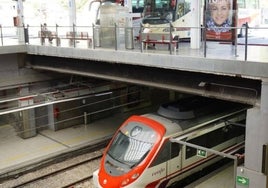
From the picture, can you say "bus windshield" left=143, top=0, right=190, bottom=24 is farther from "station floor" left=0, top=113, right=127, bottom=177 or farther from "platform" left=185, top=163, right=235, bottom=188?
"platform" left=185, top=163, right=235, bottom=188

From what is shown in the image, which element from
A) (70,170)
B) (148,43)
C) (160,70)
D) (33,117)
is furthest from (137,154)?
(33,117)

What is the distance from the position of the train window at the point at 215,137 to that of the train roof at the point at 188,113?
0.35m

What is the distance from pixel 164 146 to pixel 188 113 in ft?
4.55

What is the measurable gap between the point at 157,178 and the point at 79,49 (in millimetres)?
4545

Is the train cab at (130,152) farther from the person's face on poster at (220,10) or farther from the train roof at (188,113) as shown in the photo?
the person's face on poster at (220,10)

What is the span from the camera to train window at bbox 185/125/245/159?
882cm

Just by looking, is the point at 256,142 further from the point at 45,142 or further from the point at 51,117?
the point at 51,117

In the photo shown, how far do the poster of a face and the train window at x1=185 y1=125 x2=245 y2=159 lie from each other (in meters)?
2.65

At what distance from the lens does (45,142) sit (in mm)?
13625

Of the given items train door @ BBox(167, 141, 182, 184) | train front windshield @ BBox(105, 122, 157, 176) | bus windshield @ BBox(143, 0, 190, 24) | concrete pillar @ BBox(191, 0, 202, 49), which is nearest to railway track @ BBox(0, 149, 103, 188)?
train front windshield @ BBox(105, 122, 157, 176)

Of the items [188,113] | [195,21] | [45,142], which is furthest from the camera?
[45,142]

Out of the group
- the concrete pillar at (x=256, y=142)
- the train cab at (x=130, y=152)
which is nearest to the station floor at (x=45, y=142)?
the train cab at (x=130, y=152)

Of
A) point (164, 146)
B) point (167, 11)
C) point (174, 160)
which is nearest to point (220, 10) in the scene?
point (167, 11)

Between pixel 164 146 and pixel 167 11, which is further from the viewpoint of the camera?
pixel 167 11
